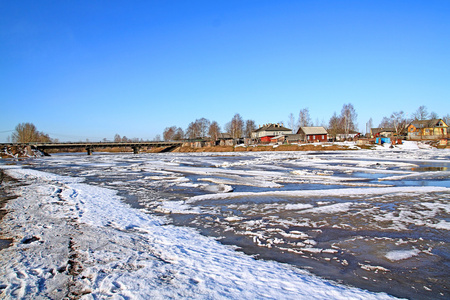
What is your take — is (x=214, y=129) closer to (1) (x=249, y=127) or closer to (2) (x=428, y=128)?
(1) (x=249, y=127)

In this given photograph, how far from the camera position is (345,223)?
769cm

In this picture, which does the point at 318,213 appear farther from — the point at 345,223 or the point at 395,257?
the point at 395,257

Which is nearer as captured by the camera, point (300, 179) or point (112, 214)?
point (112, 214)

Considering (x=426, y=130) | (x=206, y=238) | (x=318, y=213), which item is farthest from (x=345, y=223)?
(x=426, y=130)

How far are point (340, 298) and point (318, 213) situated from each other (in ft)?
16.2

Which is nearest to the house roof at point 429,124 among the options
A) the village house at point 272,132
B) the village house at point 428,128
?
the village house at point 428,128

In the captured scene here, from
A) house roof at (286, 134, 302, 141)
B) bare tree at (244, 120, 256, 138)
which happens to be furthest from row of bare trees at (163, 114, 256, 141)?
house roof at (286, 134, 302, 141)

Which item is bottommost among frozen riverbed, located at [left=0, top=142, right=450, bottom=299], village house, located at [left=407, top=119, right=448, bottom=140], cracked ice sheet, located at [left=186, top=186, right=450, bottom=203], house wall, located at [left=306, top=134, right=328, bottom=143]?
cracked ice sheet, located at [left=186, top=186, right=450, bottom=203]

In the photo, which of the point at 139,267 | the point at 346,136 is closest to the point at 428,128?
the point at 346,136

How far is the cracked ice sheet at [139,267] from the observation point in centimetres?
419

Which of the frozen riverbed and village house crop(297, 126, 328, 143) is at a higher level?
village house crop(297, 126, 328, 143)

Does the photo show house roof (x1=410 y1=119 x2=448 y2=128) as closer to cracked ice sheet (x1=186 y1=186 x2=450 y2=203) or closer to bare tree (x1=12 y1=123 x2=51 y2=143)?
cracked ice sheet (x1=186 y1=186 x2=450 y2=203)

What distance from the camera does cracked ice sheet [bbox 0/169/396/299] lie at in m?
4.19

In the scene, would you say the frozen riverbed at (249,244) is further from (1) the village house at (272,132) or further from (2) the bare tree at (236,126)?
(2) the bare tree at (236,126)
